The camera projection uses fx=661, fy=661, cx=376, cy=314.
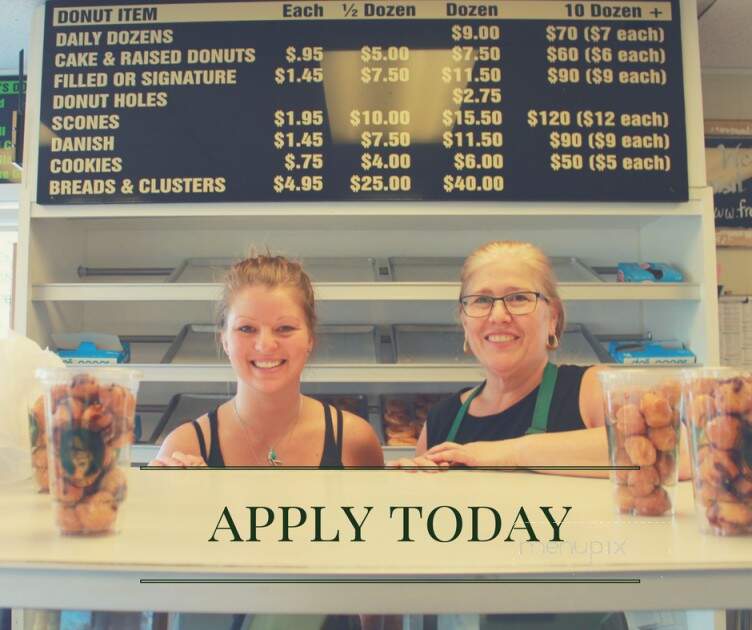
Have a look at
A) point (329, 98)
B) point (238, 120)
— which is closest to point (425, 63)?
point (329, 98)

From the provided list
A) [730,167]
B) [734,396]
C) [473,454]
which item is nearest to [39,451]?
[473,454]

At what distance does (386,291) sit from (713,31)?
72.4 inches

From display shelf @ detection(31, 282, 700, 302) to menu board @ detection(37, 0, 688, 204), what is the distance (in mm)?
342

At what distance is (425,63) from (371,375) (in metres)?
1.22

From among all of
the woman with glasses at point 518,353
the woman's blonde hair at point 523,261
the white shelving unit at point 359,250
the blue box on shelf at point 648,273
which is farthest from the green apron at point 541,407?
the blue box on shelf at point 648,273

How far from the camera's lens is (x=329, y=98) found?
254 cm

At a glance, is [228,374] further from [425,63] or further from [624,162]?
[624,162]

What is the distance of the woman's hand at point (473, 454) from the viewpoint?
1066mm

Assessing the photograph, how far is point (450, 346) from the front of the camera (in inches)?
108

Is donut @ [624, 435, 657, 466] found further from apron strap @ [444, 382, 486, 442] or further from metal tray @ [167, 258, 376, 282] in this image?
metal tray @ [167, 258, 376, 282]

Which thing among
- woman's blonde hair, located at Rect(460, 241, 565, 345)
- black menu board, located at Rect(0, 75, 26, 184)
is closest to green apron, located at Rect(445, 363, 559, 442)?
woman's blonde hair, located at Rect(460, 241, 565, 345)

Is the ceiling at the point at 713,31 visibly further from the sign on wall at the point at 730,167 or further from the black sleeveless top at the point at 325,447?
the black sleeveless top at the point at 325,447

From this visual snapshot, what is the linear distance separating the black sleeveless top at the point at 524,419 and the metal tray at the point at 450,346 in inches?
38.8

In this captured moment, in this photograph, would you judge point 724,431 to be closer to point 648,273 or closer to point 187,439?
point 187,439
